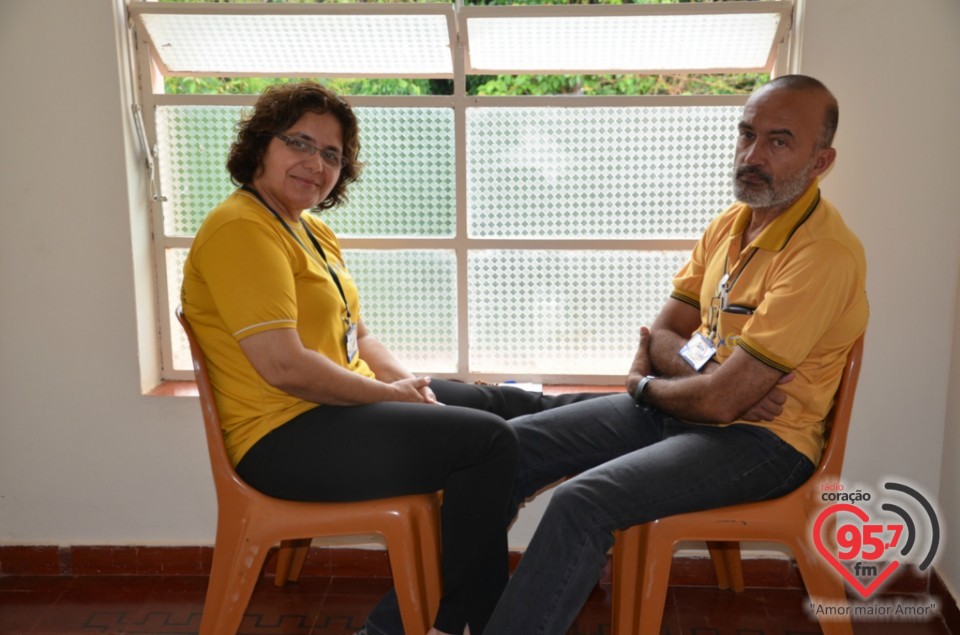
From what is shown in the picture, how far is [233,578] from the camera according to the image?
1.82 metres

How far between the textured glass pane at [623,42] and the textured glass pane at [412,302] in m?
0.62

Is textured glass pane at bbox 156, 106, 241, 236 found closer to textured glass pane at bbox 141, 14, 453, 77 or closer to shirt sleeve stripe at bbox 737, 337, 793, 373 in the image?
textured glass pane at bbox 141, 14, 453, 77

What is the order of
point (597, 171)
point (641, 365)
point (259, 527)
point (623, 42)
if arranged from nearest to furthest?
1. point (259, 527)
2. point (641, 365)
3. point (623, 42)
4. point (597, 171)

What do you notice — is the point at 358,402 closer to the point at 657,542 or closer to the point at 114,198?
the point at 657,542

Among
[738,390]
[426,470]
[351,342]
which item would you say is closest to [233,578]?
[426,470]

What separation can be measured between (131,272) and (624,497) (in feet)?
5.18

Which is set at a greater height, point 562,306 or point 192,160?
point 192,160

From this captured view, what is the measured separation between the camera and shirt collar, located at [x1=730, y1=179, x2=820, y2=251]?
71.7 inches

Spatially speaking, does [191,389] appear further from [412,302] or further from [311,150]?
[311,150]

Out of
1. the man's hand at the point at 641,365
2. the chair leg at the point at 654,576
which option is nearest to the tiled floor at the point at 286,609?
the chair leg at the point at 654,576

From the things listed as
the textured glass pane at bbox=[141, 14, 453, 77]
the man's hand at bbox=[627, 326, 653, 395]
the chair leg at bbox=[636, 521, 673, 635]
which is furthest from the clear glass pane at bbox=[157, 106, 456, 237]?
the chair leg at bbox=[636, 521, 673, 635]

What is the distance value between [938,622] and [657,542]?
107 centimetres

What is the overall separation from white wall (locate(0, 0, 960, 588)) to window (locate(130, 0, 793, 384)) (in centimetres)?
14

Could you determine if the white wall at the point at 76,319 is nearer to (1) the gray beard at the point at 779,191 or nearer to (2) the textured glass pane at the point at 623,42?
(2) the textured glass pane at the point at 623,42
